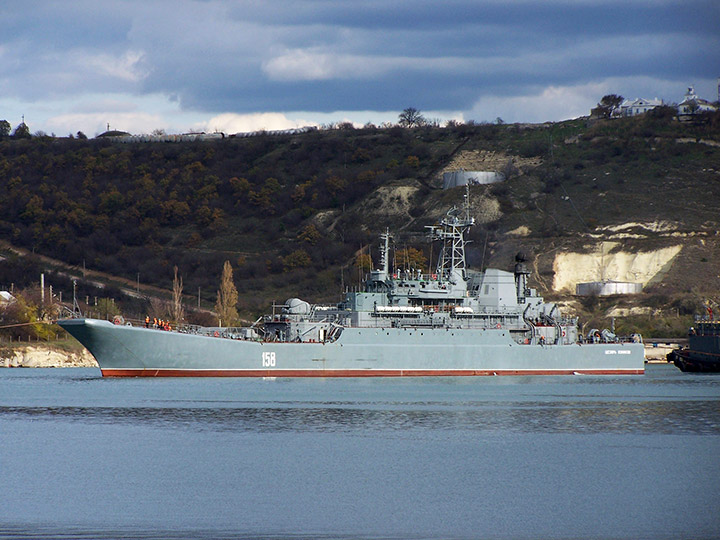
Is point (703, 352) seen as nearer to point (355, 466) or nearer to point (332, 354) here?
point (332, 354)

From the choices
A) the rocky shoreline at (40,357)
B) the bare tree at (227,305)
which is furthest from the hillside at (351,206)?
the rocky shoreline at (40,357)

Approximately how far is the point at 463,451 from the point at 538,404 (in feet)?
47.4

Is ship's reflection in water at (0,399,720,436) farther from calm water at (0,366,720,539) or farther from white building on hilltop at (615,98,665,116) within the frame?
white building on hilltop at (615,98,665,116)

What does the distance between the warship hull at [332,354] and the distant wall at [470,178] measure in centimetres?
6667

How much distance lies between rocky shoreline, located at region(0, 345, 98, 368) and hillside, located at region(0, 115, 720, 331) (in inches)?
789

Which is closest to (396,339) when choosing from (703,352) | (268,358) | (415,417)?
(268,358)

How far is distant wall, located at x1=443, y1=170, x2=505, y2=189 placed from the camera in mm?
125250

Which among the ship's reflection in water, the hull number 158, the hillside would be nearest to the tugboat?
the hillside

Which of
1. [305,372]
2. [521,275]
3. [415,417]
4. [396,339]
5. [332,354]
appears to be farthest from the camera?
[521,275]

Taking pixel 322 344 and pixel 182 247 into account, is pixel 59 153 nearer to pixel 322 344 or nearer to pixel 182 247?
pixel 182 247

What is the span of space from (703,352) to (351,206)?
210ft

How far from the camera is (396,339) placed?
55.5 metres

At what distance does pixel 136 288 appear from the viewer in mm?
108438

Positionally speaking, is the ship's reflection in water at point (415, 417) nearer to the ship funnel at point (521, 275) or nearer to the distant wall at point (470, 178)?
the ship funnel at point (521, 275)
